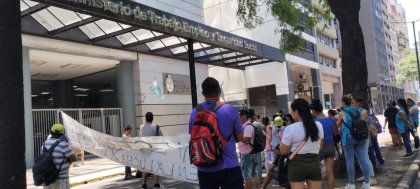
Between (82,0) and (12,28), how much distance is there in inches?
376

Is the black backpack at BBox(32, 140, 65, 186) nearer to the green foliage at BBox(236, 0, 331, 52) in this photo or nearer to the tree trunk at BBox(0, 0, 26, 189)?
the tree trunk at BBox(0, 0, 26, 189)

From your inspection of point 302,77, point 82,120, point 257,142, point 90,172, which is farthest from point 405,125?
point 302,77

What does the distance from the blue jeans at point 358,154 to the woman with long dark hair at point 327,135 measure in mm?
558

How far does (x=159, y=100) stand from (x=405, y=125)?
41.3 ft

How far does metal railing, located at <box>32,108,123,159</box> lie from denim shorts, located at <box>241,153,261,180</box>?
1202cm

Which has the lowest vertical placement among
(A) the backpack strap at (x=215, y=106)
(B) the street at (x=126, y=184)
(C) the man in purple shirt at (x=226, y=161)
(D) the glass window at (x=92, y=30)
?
(B) the street at (x=126, y=184)

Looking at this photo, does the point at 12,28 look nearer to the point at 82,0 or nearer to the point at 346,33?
the point at 346,33

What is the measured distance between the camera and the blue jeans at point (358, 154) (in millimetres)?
7297

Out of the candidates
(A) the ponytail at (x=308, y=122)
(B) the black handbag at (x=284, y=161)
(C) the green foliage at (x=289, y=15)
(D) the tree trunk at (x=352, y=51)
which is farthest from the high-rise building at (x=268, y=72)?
(A) the ponytail at (x=308, y=122)

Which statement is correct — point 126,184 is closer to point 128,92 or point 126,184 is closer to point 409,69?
point 128,92

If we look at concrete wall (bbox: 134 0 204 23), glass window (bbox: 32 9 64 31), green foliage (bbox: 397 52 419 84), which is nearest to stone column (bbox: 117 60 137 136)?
concrete wall (bbox: 134 0 204 23)

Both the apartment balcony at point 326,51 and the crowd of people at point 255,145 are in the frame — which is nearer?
the crowd of people at point 255,145

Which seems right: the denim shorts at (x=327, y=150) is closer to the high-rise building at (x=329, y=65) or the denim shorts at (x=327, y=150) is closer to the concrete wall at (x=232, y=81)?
the concrete wall at (x=232, y=81)

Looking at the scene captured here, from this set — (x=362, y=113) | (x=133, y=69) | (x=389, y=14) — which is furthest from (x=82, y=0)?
(x=389, y=14)
